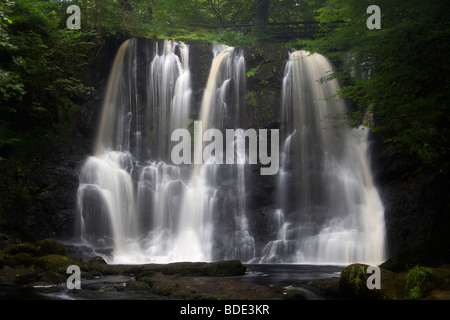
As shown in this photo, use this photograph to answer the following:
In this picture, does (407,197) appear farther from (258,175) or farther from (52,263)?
(52,263)

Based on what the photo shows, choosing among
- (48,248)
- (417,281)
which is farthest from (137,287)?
(417,281)

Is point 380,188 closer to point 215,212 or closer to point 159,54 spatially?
point 215,212

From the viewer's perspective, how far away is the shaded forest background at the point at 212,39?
8.22 metres

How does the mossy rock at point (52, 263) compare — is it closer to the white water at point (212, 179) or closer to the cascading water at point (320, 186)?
the white water at point (212, 179)

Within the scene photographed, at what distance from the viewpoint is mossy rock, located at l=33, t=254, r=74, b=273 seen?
364 inches

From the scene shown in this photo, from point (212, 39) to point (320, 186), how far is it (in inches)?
444

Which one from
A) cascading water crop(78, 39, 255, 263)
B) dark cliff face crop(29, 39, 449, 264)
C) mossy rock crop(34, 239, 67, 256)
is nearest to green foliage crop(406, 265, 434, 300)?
dark cliff face crop(29, 39, 449, 264)

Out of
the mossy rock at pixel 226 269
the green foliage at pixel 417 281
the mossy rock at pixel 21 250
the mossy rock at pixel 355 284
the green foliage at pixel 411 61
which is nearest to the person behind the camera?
the green foliage at pixel 417 281

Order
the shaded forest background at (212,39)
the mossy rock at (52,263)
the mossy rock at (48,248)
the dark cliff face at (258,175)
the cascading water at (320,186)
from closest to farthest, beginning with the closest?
the shaded forest background at (212,39), the mossy rock at (52,263), the mossy rock at (48,248), the dark cliff face at (258,175), the cascading water at (320,186)

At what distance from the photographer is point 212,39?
21.5 meters

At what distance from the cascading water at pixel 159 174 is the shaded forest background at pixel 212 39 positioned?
59.5 inches

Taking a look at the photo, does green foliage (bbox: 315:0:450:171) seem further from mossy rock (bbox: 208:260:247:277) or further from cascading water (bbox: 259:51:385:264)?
mossy rock (bbox: 208:260:247:277)

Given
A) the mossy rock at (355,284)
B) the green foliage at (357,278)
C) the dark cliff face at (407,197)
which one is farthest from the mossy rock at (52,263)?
the dark cliff face at (407,197)

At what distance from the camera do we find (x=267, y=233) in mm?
14703
